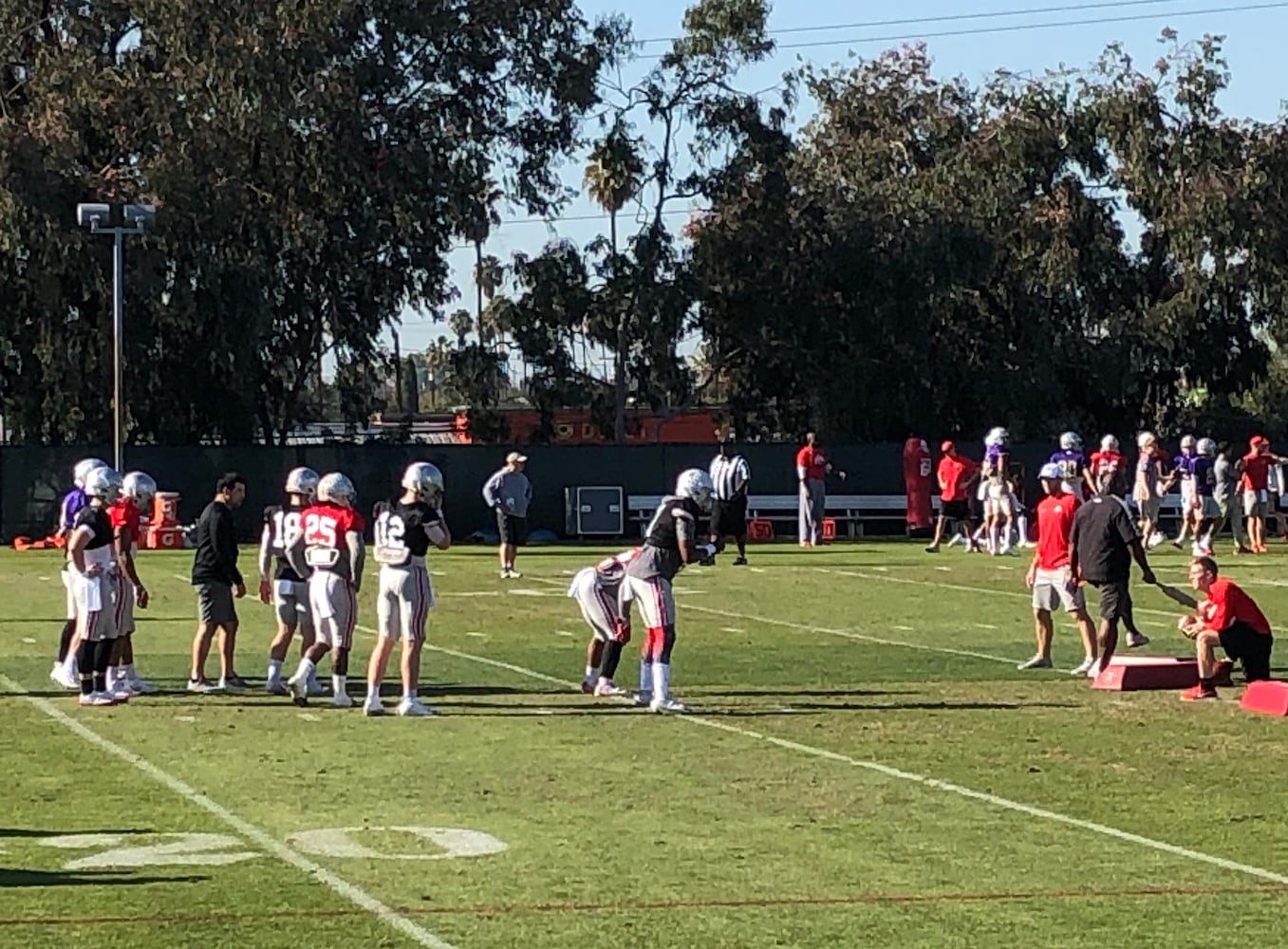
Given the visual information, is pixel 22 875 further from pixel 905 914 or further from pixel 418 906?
pixel 905 914

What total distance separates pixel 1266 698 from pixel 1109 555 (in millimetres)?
2656

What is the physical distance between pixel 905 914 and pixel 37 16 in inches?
1538

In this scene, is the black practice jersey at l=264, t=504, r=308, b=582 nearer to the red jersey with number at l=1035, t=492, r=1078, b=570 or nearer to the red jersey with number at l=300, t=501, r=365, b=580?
the red jersey with number at l=300, t=501, r=365, b=580

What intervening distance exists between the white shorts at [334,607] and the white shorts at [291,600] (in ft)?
3.31

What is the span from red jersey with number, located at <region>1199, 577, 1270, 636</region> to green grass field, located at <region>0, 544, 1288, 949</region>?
65cm

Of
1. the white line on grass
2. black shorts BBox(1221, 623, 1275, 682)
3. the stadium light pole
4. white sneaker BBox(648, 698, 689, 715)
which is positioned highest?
the stadium light pole

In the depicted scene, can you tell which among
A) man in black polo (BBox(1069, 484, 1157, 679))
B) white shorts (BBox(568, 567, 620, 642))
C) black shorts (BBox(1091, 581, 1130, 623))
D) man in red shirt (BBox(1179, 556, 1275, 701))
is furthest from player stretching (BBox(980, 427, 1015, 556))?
white shorts (BBox(568, 567, 620, 642))

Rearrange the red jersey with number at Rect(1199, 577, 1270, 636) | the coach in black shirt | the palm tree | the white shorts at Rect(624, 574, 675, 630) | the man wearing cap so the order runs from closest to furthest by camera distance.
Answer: the white shorts at Rect(624, 574, 675, 630) → the red jersey with number at Rect(1199, 577, 1270, 636) → the coach in black shirt → the man wearing cap → the palm tree

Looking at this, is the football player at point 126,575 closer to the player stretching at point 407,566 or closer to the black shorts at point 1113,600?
the player stretching at point 407,566

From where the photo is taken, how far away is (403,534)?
15.4 metres

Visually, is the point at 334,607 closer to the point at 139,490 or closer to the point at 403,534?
the point at 403,534

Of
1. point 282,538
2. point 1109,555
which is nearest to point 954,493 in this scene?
point 1109,555

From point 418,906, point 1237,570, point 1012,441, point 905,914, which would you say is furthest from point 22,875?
point 1012,441

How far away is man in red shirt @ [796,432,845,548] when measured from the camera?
38.7m
